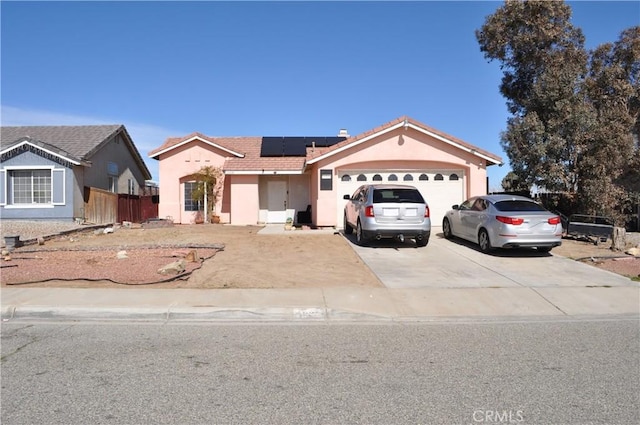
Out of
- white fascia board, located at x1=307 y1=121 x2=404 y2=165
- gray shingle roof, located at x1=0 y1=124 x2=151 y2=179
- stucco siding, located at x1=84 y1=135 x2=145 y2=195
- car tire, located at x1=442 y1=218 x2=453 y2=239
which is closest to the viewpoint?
car tire, located at x1=442 y1=218 x2=453 y2=239

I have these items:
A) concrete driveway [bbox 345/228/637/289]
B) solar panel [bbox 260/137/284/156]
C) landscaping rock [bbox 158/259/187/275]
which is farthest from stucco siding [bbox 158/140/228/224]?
landscaping rock [bbox 158/259/187/275]

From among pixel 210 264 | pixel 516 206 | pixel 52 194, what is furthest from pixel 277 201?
pixel 516 206

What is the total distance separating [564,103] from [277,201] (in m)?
12.6

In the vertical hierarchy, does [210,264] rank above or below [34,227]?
below

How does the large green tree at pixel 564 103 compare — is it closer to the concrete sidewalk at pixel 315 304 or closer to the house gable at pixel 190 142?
the concrete sidewalk at pixel 315 304

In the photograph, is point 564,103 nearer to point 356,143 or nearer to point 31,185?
point 356,143

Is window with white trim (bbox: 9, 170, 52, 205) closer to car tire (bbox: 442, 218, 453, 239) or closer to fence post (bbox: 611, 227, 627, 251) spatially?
car tire (bbox: 442, 218, 453, 239)

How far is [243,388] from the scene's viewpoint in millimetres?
4305

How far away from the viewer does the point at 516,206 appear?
12305mm

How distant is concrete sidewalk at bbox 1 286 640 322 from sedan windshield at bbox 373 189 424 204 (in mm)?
4469

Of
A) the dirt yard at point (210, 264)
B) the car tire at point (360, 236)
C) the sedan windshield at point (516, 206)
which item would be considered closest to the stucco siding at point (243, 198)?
the dirt yard at point (210, 264)

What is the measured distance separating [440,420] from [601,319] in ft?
15.8

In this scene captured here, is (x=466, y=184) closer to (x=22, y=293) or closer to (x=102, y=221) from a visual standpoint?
(x=22, y=293)

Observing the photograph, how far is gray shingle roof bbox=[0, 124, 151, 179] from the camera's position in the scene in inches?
909
